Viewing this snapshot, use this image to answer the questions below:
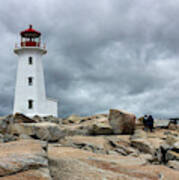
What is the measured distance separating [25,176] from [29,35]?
32689mm

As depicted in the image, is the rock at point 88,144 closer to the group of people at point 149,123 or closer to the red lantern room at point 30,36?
the group of people at point 149,123

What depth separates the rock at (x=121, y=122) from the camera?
17.1 meters

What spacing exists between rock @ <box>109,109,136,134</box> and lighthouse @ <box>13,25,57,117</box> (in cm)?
1652

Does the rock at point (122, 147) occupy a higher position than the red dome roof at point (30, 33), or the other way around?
the red dome roof at point (30, 33)

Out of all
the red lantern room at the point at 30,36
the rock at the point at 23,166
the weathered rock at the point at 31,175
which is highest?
the red lantern room at the point at 30,36

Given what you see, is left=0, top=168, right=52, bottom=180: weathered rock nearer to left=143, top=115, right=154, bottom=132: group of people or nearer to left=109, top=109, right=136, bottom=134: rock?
left=109, top=109, right=136, bottom=134: rock

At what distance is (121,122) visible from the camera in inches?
673

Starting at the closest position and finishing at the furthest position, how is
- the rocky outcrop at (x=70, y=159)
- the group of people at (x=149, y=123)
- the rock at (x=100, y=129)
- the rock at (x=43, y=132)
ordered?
the rocky outcrop at (x=70, y=159) < the rock at (x=43, y=132) < the rock at (x=100, y=129) < the group of people at (x=149, y=123)

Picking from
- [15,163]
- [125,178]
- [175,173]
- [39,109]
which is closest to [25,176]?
[15,163]

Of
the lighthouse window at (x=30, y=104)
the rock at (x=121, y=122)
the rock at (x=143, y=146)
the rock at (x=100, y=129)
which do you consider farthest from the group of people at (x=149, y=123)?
the lighthouse window at (x=30, y=104)

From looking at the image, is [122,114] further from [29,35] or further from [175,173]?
[29,35]

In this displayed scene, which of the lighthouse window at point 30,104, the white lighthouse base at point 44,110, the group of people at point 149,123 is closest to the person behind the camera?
the group of people at point 149,123

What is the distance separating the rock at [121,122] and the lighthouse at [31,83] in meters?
16.5

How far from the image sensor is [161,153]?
1102 cm
